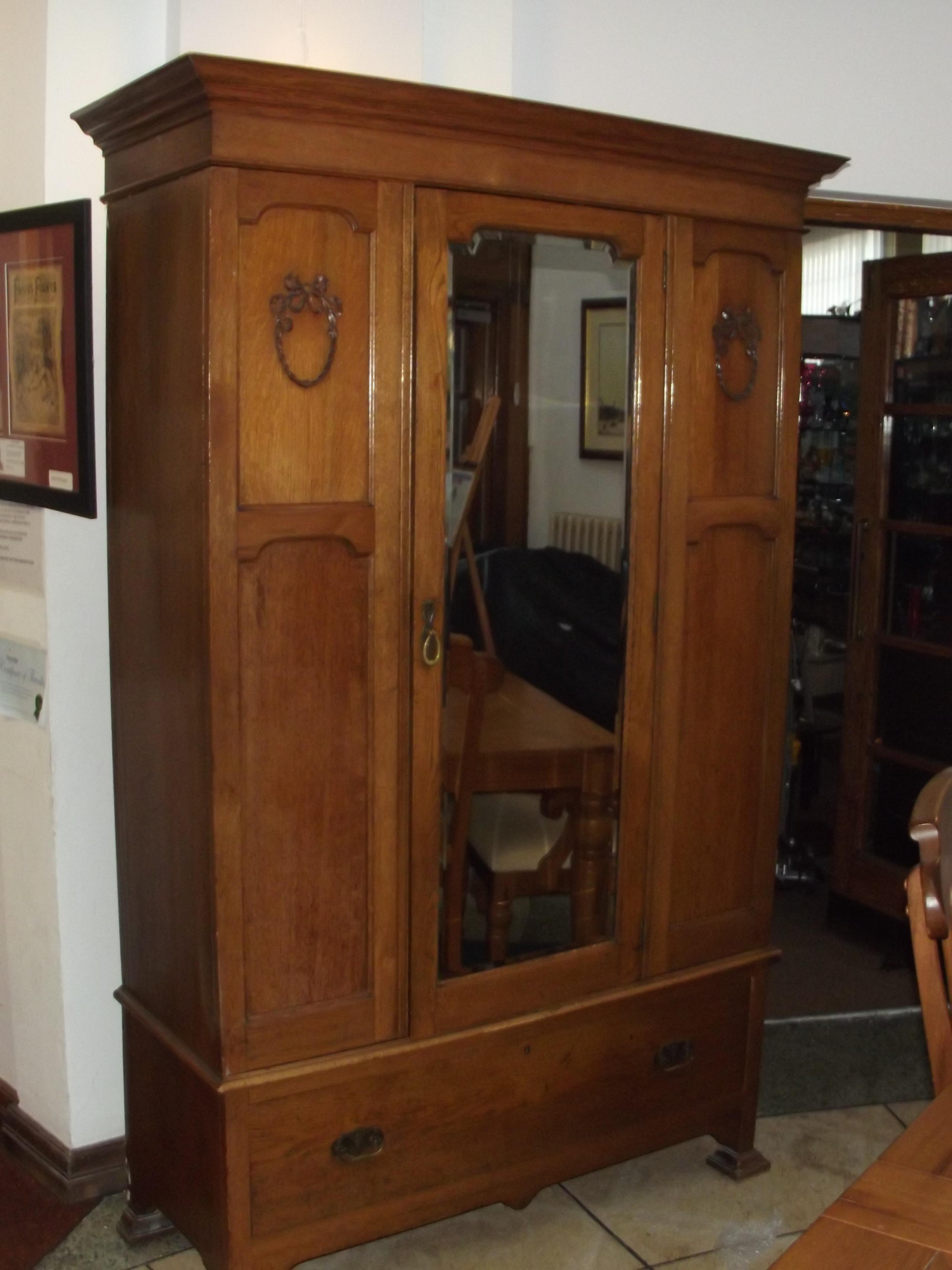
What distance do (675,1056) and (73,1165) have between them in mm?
1149

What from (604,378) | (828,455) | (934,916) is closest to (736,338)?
(604,378)

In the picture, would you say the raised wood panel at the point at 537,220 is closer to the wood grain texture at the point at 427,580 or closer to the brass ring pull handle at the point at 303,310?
the wood grain texture at the point at 427,580

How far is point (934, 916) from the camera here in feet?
4.79

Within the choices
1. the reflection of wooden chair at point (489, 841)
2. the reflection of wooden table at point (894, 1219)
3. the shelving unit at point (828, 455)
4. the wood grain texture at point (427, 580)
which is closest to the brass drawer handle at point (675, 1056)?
the reflection of wooden chair at point (489, 841)

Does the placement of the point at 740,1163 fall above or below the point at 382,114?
below

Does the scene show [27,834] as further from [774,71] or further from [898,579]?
[898,579]

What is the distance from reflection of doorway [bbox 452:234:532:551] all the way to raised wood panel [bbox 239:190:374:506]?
164mm

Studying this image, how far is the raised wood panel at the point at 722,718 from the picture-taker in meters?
2.34

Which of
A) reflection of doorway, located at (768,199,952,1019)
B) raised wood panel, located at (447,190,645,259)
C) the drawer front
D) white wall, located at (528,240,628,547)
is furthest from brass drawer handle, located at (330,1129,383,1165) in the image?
raised wood panel, located at (447,190,645,259)

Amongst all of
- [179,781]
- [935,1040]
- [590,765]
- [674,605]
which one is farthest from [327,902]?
[935,1040]

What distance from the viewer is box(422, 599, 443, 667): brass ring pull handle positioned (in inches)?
80.2

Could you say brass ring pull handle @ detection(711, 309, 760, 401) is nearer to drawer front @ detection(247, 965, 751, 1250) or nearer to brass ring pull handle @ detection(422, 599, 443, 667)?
brass ring pull handle @ detection(422, 599, 443, 667)

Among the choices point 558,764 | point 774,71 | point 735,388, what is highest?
point 774,71

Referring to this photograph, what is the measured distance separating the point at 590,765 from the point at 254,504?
77 cm
